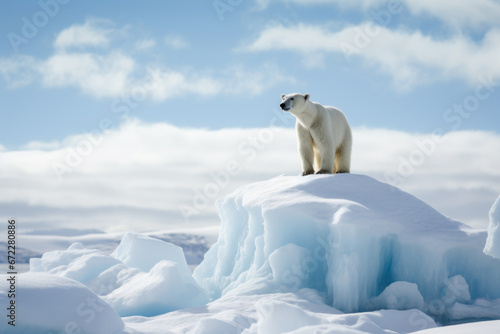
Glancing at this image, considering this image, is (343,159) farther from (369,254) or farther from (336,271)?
(336,271)

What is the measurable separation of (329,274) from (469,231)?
2503mm

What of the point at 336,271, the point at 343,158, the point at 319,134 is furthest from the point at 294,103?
the point at 336,271

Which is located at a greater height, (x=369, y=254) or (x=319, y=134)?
(x=319, y=134)

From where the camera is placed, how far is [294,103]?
9.51m

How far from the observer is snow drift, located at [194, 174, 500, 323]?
7.91 meters

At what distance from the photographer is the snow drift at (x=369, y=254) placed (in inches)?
311

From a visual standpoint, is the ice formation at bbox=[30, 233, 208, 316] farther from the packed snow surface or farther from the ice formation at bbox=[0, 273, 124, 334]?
the ice formation at bbox=[0, 273, 124, 334]

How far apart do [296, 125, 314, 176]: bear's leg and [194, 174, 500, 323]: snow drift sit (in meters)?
0.74

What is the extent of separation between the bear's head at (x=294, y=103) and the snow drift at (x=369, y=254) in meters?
1.41

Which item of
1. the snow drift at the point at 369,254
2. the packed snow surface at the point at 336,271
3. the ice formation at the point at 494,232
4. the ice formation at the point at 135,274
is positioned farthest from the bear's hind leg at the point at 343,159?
the ice formation at the point at 494,232

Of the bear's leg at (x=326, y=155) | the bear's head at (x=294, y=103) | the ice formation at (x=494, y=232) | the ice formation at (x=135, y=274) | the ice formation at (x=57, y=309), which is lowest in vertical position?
the ice formation at (x=135, y=274)

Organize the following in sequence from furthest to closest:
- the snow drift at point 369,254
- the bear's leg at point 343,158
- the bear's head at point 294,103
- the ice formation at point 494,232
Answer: the bear's leg at point 343,158, the bear's head at point 294,103, the snow drift at point 369,254, the ice formation at point 494,232

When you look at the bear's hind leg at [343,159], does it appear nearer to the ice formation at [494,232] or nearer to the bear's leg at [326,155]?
the bear's leg at [326,155]

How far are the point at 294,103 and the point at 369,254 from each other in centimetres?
307
